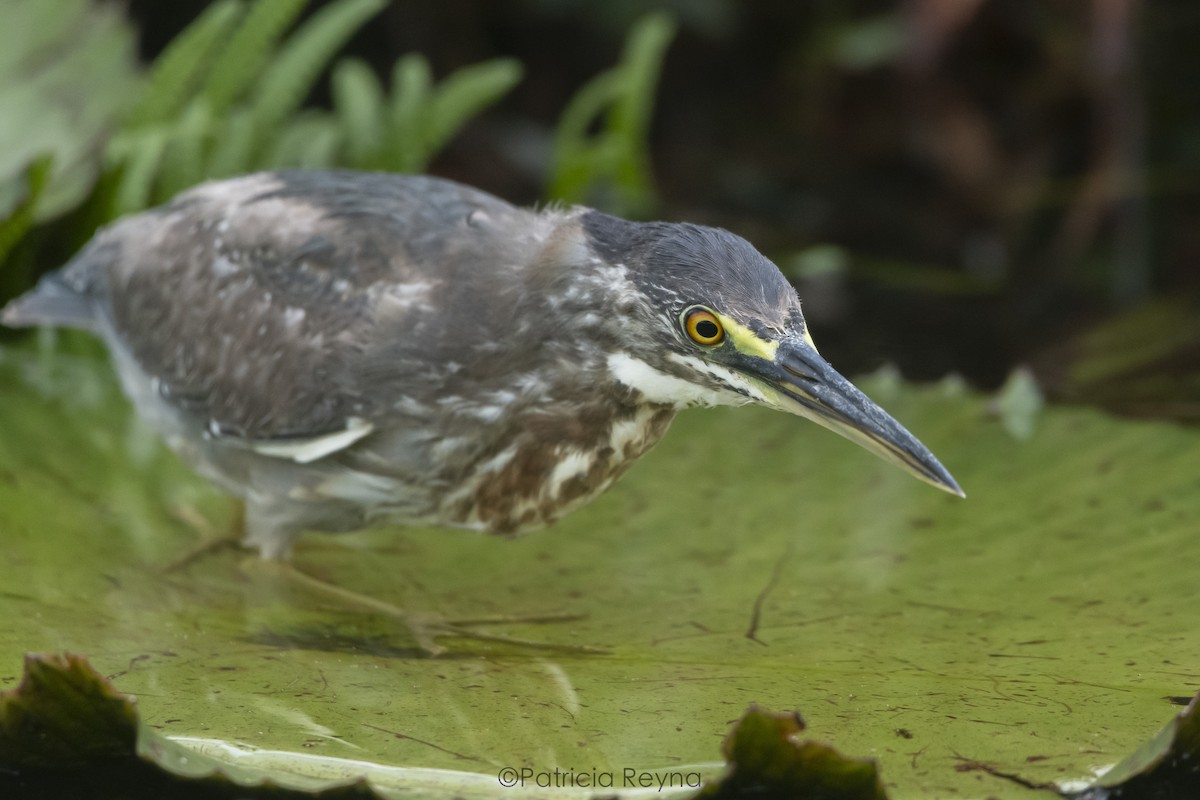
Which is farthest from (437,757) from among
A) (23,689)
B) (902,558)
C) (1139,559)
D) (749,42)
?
(749,42)

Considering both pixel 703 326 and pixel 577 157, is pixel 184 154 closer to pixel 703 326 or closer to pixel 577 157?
pixel 577 157

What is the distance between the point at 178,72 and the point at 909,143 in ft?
15.1

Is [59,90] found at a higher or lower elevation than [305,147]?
lower

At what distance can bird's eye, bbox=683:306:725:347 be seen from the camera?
333 cm

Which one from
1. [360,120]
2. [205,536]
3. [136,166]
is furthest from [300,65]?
[205,536]

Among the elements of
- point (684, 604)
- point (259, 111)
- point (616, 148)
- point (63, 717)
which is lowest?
point (63, 717)

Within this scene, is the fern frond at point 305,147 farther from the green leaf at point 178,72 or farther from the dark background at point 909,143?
the dark background at point 909,143

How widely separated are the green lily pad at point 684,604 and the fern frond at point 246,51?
1.43 metres

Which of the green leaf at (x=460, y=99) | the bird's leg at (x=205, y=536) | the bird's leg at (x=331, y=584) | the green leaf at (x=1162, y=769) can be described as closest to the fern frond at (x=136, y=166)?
the green leaf at (x=460, y=99)

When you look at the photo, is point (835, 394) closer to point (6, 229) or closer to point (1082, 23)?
point (6, 229)

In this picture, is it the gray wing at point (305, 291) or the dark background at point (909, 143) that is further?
the dark background at point (909, 143)

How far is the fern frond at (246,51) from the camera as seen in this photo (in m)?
5.95

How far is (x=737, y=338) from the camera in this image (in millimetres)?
3303

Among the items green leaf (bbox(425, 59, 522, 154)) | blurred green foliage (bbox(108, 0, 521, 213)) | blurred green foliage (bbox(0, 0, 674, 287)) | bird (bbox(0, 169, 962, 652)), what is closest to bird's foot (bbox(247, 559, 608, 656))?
bird (bbox(0, 169, 962, 652))
